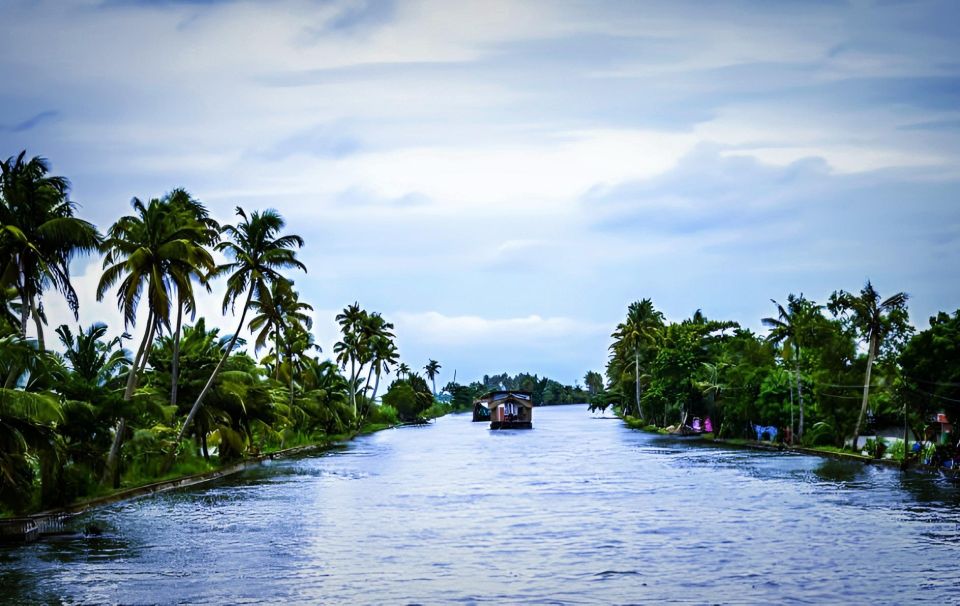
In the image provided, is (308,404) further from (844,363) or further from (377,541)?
(377,541)

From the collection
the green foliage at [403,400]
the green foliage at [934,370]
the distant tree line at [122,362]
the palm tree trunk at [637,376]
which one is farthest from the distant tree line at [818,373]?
the green foliage at [403,400]

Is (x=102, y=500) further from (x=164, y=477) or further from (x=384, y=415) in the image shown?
(x=384, y=415)

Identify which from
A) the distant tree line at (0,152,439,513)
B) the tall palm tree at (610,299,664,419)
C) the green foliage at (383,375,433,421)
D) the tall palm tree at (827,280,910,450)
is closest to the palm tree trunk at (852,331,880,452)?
the tall palm tree at (827,280,910,450)

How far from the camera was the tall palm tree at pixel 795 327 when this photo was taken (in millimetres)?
74562

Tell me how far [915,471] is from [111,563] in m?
41.8

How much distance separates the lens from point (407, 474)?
61156 millimetres

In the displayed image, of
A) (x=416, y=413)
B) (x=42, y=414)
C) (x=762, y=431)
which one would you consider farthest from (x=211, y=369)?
(x=416, y=413)

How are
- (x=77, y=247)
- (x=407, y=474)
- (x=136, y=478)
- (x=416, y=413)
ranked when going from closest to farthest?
1. (x=77, y=247)
2. (x=136, y=478)
3. (x=407, y=474)
4. (x=416, y=413)

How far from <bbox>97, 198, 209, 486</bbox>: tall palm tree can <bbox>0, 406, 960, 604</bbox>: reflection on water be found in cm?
547

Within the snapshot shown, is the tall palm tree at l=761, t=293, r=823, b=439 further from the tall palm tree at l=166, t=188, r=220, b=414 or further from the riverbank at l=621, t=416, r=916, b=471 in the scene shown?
the tall palm tree at l=166, t=188, r=220, b=414

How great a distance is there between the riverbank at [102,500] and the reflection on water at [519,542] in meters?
0.88

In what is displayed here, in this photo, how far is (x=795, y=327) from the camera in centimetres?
7556

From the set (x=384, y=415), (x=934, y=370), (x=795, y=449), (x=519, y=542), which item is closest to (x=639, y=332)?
(x=384, y=415)

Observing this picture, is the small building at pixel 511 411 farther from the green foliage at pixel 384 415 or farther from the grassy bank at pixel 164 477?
the grassy bank at pixel 164 477
